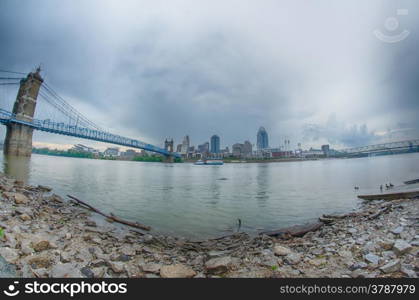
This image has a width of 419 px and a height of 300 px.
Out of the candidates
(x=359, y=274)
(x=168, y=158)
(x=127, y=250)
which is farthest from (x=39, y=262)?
(x=168, y=158)

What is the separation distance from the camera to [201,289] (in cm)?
231

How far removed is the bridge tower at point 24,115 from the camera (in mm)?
36656

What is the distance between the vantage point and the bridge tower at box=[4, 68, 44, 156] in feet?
120

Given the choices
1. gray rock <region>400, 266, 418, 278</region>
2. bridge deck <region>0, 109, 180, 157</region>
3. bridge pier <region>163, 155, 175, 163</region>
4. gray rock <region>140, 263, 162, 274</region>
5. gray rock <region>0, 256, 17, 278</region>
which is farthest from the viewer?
bridge pier <region>163, 155, 175, 163</region>

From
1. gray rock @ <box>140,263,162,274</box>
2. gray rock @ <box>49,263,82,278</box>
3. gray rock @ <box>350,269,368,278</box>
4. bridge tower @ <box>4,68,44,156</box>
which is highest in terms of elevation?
bridge tower @ <box>4,68,44,156</box>

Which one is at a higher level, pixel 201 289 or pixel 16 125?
pixel 16 125

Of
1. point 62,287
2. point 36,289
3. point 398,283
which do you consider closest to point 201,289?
point 62,287

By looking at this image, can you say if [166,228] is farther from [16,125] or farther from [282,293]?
[16,125]

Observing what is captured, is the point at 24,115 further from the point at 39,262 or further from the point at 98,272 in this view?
the point at 98,272

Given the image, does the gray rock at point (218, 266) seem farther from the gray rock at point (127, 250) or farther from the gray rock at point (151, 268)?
the gray rock at point (127, 250)

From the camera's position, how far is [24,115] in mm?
38750

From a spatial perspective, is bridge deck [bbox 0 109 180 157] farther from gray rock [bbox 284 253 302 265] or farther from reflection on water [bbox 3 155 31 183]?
gray rock [bbox 284 253 302 265]

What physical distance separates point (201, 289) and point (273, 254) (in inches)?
74.1

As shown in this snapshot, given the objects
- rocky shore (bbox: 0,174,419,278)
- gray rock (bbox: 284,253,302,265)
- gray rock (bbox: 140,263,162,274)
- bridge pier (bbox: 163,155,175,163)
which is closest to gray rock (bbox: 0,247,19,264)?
rocky shore (bbox: 0,174,419,278)
